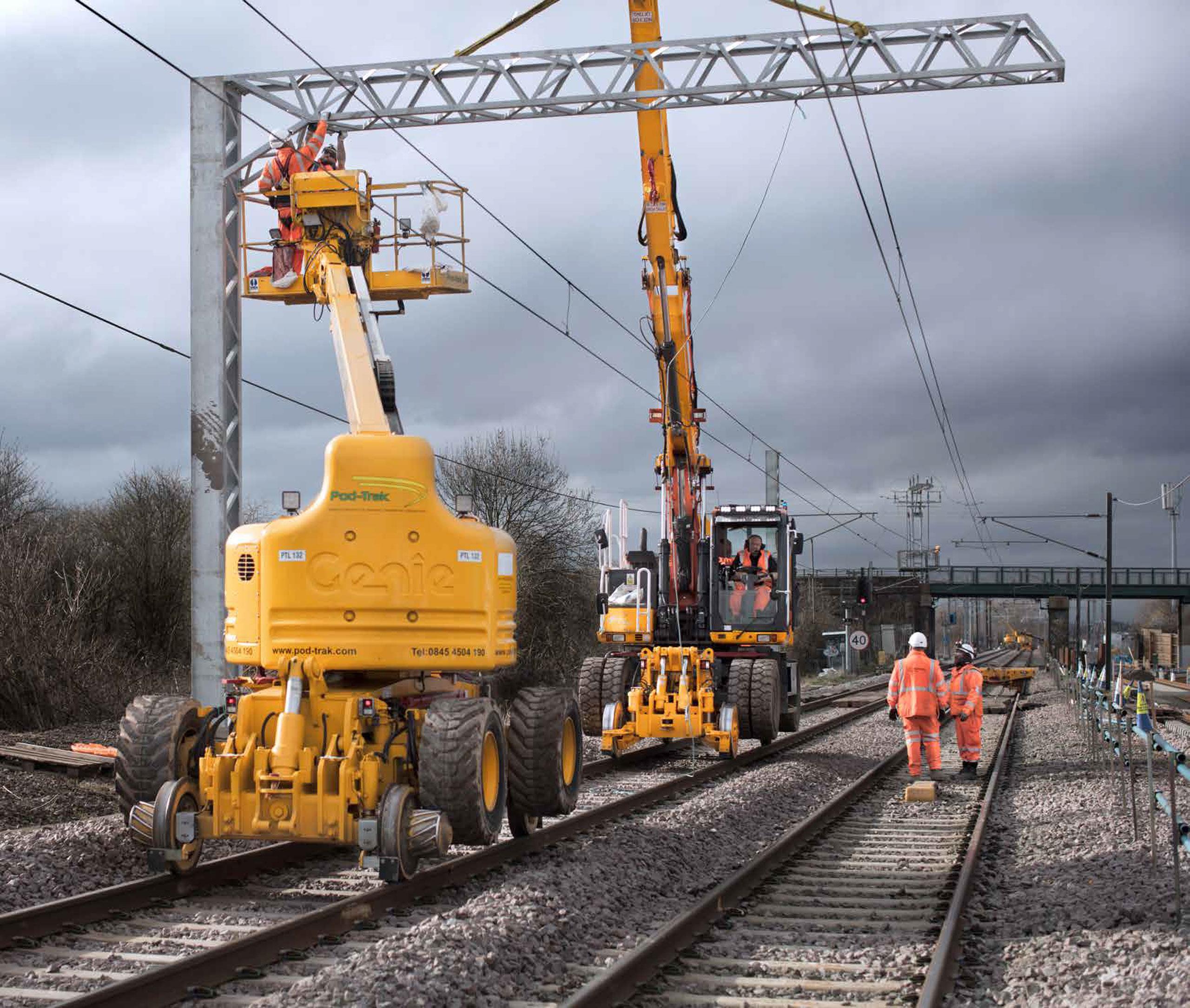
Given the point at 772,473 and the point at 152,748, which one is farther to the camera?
the point at 772,473

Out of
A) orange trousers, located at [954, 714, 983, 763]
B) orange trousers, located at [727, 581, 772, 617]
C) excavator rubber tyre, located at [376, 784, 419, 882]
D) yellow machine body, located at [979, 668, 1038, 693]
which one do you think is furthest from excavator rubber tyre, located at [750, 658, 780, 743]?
yellow machine body, located at [979, 668, 1038, 693]

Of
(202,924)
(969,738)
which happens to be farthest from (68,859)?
(969,738)

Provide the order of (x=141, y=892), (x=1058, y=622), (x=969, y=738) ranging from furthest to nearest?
(x=1058, y=622) < (x=969, y=738) < (x=141, y=892)

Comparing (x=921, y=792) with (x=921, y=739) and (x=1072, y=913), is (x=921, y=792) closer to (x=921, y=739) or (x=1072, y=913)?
(x=921, y=739)

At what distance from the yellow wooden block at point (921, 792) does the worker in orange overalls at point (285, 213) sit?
28.3 feet

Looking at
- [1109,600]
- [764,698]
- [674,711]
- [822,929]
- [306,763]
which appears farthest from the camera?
[1109,600]

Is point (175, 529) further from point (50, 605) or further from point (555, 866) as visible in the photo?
point (555, 866)

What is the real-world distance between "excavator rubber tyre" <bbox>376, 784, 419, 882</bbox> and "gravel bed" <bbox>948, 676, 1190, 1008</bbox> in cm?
352

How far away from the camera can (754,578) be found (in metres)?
19.7

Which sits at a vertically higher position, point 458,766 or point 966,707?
point 458,766

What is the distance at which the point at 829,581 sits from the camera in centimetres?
7988

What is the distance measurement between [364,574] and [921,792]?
26.5 feet

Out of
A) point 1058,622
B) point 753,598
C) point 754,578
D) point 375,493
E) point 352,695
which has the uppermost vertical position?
point 375,493

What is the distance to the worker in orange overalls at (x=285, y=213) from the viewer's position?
41.9 feet
